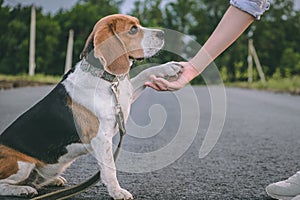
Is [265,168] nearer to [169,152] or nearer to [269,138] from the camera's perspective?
[169,152]

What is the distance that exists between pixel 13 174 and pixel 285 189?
5.10 ft

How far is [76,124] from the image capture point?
268cm

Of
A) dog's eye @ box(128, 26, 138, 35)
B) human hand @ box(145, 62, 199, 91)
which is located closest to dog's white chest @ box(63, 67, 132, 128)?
human hand @ box(145, 62, 199, 91)

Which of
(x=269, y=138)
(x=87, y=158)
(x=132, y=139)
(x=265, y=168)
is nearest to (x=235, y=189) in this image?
(x=265, y=168)

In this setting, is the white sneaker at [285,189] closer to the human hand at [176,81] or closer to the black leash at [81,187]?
the human hand at [176,81]

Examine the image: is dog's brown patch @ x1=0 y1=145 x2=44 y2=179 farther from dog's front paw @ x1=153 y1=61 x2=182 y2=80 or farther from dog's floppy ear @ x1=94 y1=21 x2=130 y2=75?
dog's front paw @ x1=153 y1=61 x2=182 y2=80

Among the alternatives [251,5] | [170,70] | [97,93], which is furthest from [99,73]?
[251,5]

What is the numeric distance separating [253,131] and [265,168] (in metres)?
2.49

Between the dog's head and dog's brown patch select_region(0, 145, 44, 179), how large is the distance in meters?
0.67

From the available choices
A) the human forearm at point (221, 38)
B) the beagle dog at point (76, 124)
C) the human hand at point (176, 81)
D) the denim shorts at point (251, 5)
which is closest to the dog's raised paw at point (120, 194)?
the beagle dog at point (76, 124)

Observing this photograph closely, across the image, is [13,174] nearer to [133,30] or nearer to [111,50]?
[111,50]

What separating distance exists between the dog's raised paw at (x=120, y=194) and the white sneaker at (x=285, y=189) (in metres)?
0.81

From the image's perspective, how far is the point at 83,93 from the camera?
2.70 metres

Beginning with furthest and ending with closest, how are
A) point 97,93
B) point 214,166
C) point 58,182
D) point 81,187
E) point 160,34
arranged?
point 214,166 → point 160,34 → point 58,182 → point 97,93 → point 81,187
